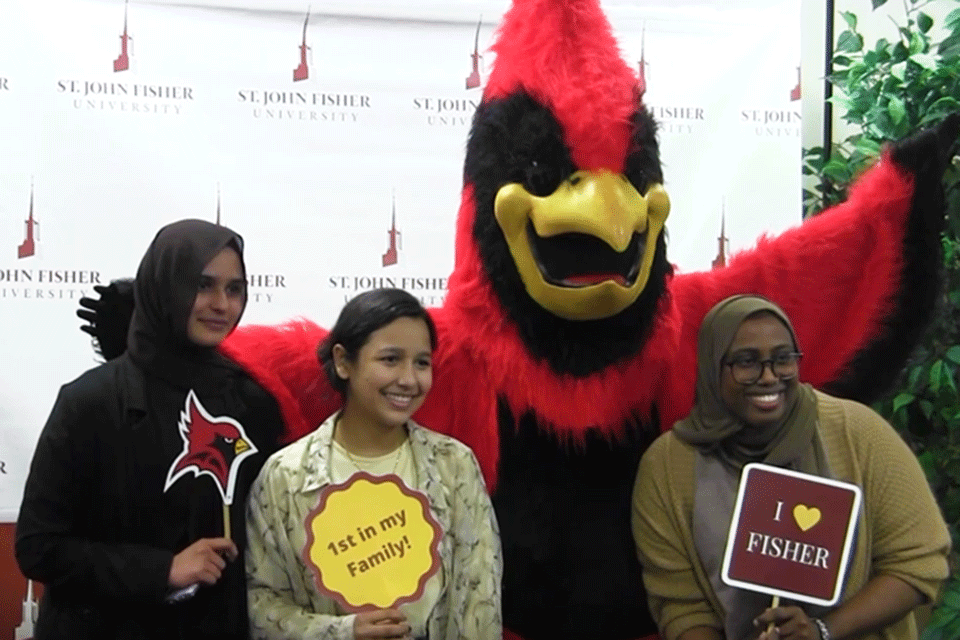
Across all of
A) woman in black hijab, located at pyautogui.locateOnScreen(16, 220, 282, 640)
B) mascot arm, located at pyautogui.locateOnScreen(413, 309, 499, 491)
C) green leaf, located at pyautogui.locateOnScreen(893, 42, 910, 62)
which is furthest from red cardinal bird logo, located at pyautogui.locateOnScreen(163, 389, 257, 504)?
green leaf, located at pyautogui.locateOnScreen(893, 42, 910, 62)

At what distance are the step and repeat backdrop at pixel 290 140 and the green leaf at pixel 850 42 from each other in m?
0.12

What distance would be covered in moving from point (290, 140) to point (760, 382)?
1.40 metres

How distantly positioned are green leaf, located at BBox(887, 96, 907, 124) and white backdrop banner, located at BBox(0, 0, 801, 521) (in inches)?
13.0

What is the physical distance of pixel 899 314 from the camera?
1792mm

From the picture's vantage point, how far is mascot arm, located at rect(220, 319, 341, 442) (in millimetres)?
1646

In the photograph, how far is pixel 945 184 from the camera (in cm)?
227

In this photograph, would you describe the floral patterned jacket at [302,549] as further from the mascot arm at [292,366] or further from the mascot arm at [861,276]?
the mascot arm at [861,276]

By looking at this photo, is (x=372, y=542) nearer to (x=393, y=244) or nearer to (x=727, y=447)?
(x=727, y=447)

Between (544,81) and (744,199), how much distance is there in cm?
121

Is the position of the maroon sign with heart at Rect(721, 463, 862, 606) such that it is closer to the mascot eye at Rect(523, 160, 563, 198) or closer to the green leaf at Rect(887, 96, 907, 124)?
the mascot eye at Rect(523, 160, 563, 198)

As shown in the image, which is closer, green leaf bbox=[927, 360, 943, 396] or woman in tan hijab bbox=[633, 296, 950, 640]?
woman in tan hijab bbox=[633, 296, 950, 640]

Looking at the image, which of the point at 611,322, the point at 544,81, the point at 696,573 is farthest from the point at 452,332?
the point at 696,573

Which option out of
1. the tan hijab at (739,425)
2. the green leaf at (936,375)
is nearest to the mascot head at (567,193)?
the tan hijab at (739,425)

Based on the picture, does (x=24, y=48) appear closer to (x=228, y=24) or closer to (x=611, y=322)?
(x=228, y=24)
